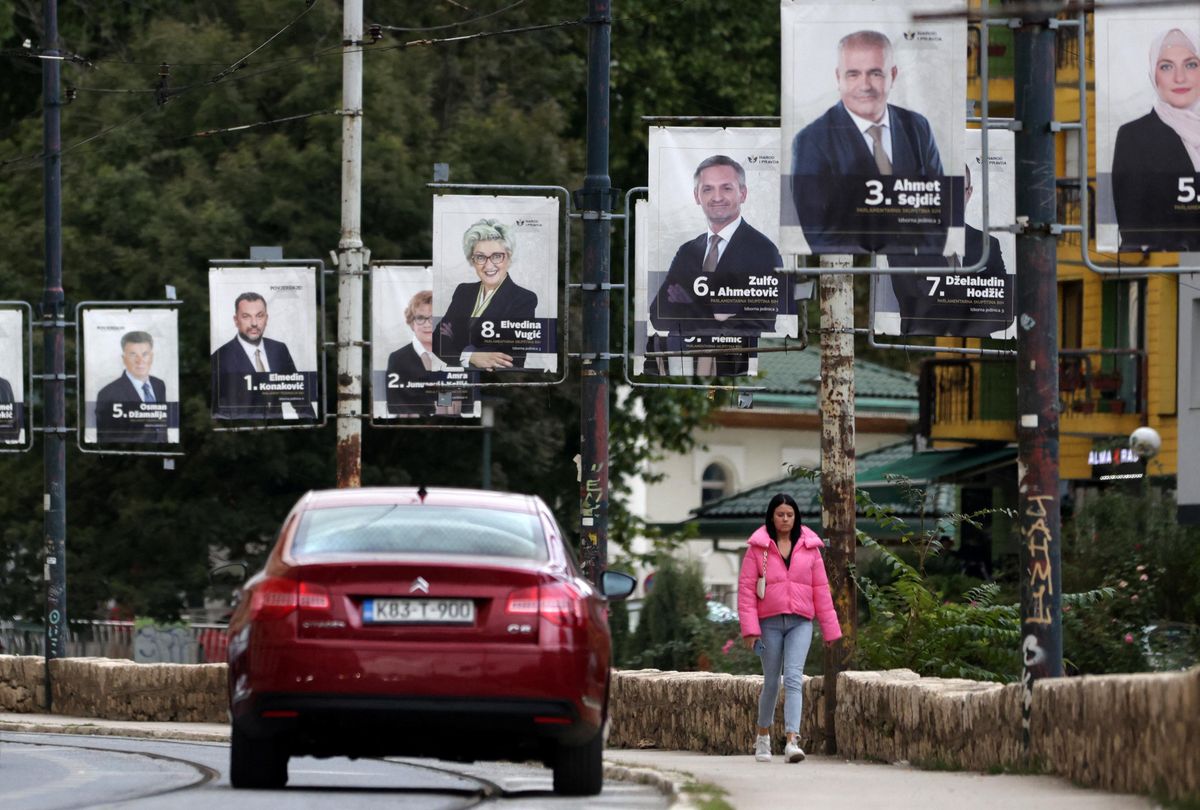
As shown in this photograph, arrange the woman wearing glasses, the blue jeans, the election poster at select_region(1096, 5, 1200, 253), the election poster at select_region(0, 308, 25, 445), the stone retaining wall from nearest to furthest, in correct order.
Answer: the stone retaining wall → the election poster at select_region(1096, 5, 1200, 253) → the blue jeans → the woman wearing glasses → the election poster at select_region(0, 308, 25, 445)

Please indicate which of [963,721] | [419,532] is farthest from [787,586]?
[419,532]

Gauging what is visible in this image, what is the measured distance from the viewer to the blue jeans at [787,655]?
717 inches

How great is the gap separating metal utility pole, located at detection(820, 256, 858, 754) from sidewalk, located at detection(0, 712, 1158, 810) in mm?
1892

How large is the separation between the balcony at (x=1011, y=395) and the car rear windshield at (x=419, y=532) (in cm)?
2963

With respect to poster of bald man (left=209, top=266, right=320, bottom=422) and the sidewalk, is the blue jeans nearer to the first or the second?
the sidewalk

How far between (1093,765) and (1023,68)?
443 cm

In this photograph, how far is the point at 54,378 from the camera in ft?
125

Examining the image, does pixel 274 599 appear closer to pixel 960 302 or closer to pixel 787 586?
pixel 787 586

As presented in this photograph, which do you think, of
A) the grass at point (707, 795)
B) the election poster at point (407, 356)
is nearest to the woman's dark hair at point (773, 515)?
the grass at point (707, 795)

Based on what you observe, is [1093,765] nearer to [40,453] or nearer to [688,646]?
[688,646]

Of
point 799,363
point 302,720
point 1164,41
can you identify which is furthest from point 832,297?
point 799,363

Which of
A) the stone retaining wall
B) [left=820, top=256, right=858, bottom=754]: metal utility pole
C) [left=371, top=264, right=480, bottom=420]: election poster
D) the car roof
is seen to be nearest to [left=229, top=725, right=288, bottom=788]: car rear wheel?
the car roof

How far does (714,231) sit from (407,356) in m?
7.76

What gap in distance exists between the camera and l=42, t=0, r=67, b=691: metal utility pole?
3728 cm
